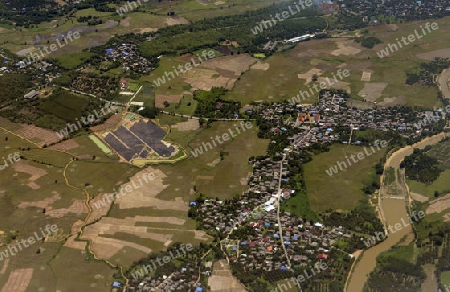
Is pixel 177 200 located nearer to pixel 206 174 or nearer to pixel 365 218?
pixel 206 174

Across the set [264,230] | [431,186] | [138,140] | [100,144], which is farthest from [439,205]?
[100,144]

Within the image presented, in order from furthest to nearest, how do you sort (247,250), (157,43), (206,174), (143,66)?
(157,43), (143,66), (206,174), (247,250)

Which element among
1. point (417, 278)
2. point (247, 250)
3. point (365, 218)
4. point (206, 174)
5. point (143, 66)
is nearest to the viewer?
point (417, 278)

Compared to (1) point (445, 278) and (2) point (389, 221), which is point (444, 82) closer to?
(2) point (389, 221)

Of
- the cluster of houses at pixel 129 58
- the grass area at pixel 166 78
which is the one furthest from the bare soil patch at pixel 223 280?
the cluster of houses at pixel 129 58

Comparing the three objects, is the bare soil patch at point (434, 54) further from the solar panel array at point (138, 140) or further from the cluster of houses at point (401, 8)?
the solar panel array at point (138, 140)

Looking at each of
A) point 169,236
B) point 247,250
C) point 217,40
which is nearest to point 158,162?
point 169,236
